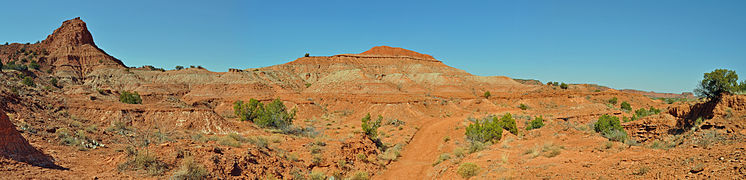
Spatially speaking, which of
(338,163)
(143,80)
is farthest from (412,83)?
(338,163)

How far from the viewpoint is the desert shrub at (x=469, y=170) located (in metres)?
12.6

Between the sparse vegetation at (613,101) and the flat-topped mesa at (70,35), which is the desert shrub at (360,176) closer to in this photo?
the sparse vegetation at (613,101)

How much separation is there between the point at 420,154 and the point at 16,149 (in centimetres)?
1765

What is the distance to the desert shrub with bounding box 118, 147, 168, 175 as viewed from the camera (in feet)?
31.4

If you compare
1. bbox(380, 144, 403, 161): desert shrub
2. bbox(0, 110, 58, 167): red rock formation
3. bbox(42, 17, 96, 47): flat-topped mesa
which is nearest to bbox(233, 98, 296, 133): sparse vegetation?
bbox(380, 144, 403, 161): desert shrub

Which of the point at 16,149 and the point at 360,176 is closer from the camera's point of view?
the point at 16,149

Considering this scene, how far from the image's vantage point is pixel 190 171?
32.4 feet

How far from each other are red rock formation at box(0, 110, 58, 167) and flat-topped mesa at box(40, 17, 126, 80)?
218 feet

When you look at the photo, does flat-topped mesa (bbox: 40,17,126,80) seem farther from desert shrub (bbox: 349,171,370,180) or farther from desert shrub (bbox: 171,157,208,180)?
desert shrub (bbox: 349,171,370,180)

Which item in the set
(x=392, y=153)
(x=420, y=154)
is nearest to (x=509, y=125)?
(x=420, y=154)

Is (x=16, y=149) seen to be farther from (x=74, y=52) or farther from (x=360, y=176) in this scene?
(x=74, y=52)

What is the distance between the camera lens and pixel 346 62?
9431 cm

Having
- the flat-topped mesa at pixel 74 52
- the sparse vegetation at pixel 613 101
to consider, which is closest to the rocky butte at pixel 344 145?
the sparse vegetation at pixel 613 101

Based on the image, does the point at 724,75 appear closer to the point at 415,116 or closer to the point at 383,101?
the point at 415,116
